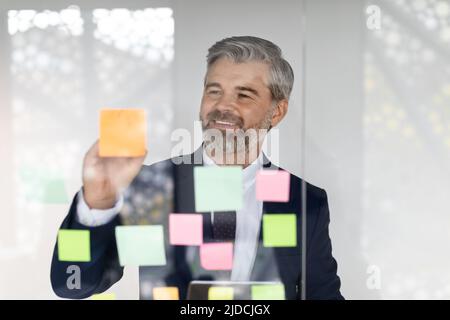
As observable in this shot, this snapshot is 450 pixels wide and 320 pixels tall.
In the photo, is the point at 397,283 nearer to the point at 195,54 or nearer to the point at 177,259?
the point at 177,259

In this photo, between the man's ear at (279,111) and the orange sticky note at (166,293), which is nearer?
the man's ear at (279,111)

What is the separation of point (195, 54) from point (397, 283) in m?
1.34

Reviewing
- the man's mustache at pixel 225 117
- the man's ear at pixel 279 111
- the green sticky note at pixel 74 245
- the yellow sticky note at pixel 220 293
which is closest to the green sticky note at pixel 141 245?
the green sticky note at pixel 74 245

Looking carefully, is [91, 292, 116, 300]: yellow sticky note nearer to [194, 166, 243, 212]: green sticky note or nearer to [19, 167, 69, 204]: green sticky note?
[19, 167, 69, 204]: green sticky note

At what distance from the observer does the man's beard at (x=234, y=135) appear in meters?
2.09

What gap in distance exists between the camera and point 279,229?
7.07 feet

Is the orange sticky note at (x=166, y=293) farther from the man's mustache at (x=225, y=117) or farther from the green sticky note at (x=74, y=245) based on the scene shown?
the man's mustache at (x=225, y=117)

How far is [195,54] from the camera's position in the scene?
210 cm

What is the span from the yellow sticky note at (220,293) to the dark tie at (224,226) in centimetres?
23

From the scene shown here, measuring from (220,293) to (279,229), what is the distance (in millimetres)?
388

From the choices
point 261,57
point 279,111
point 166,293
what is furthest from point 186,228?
point 261,57

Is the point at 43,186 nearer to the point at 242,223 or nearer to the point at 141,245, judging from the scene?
the point at 141,245

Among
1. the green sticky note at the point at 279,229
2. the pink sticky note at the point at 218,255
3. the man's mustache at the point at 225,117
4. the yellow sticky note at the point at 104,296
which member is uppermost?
the man's mustache at the point at 225,117

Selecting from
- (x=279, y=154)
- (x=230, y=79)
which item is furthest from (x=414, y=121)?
(x=230, y=79)
